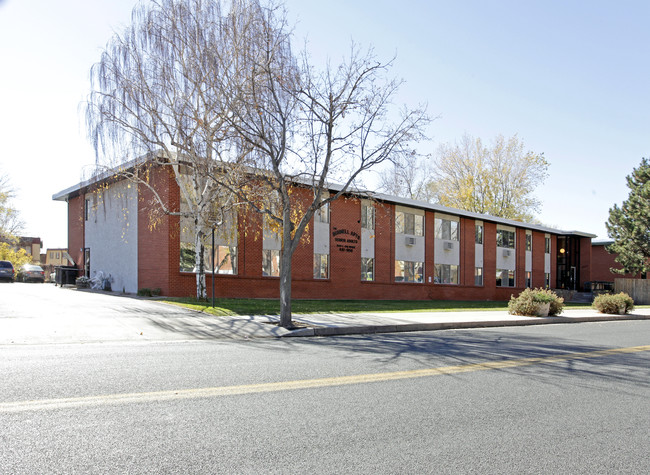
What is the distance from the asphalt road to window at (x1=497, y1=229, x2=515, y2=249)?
32.4 metres

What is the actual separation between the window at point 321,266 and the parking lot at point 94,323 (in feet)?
41.1

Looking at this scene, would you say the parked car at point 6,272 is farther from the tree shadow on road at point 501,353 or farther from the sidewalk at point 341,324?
the tree shadow on road at point 501,353

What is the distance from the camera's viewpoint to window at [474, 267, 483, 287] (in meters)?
38.3

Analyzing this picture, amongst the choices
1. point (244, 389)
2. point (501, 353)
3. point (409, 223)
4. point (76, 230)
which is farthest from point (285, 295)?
point (76, 230)

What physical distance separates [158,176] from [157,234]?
2.66 metres

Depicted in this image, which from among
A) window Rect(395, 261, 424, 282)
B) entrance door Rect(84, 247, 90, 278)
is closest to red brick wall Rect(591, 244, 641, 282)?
window Rect(395, 261, 424, 282)

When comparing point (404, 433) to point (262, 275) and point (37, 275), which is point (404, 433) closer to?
point (262, 275)

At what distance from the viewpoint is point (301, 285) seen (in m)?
27.7

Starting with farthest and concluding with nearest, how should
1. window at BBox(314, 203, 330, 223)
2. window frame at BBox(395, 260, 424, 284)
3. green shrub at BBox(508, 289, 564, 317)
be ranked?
window frame at BBox(395, 260, 424, 284) → window at BBox(314, 203, 330, 223) → green shrub at BBox(508, 289, 564, 317)

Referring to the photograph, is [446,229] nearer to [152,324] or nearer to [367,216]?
[367,216]

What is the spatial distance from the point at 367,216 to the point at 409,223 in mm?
3932

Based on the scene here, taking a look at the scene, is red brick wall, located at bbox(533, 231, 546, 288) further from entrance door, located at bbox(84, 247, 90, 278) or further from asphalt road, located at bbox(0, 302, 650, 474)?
asphalt road, located at bbox(0, 302, 650, 474)

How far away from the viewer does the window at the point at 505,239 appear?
40531 mm

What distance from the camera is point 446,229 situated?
36.3 meters
